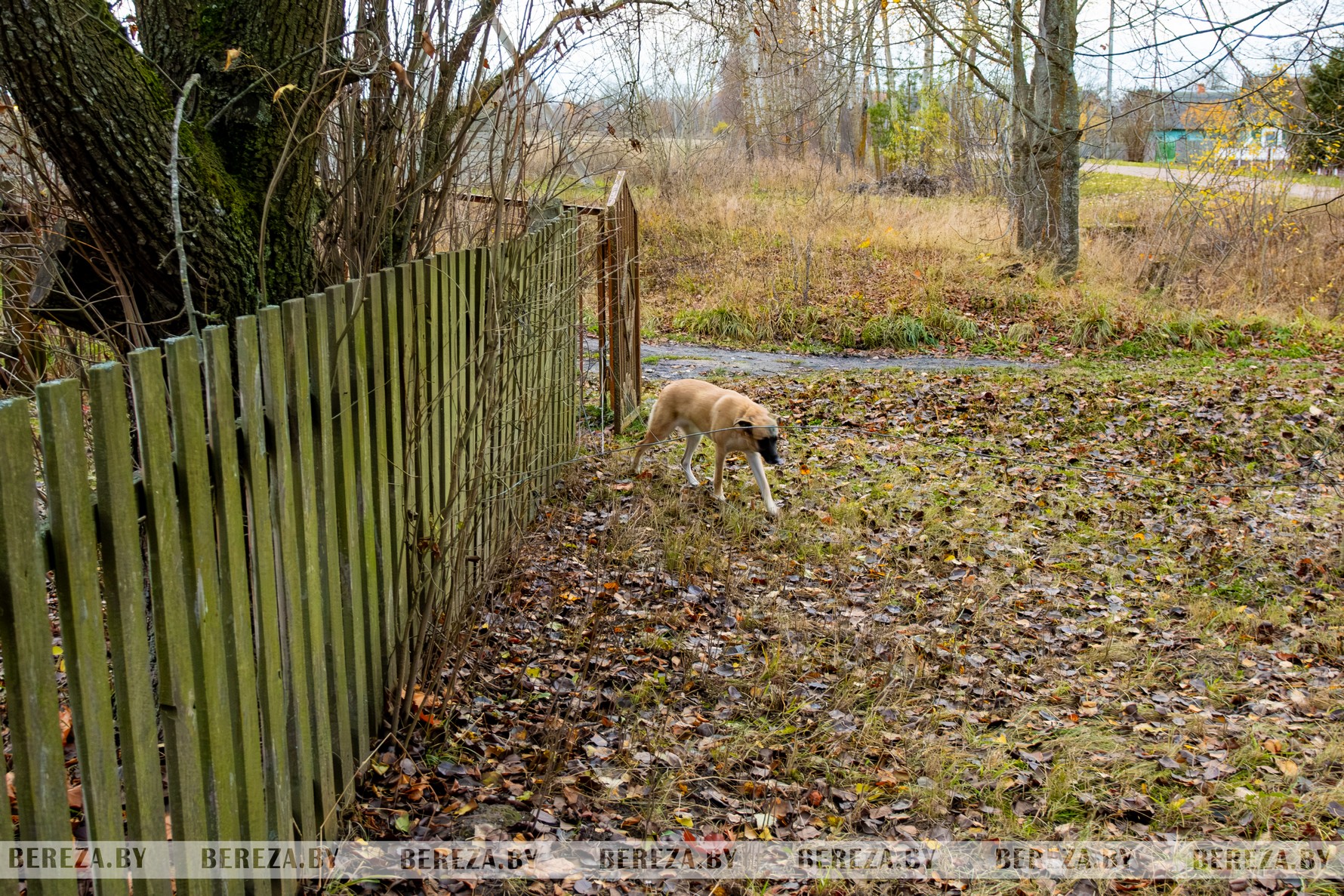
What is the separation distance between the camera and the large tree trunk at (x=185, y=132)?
305cm

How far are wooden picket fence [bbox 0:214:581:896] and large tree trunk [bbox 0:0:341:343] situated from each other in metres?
0.57

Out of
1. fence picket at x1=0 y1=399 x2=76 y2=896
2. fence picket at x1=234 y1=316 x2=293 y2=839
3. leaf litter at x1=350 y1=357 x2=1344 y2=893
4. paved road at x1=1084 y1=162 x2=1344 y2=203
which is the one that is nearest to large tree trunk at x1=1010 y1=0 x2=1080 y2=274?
paved road at x1=1084 y1=162 x2=1344 y2=203

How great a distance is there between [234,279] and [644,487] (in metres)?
4.53

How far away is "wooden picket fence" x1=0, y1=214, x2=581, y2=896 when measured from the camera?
Answer: 184 cm

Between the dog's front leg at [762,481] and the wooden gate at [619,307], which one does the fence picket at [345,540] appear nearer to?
the dog's front leg at [762,481]

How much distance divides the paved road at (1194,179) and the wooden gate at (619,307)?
6310mm

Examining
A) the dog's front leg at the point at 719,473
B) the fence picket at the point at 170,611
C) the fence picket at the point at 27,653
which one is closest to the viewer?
the fence picket at the point at 27,653

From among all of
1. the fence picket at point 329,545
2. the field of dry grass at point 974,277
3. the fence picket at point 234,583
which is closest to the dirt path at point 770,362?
the field of dry grass at point 974,277

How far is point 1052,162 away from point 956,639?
15.5 metres

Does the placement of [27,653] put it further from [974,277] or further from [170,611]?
[974,277]

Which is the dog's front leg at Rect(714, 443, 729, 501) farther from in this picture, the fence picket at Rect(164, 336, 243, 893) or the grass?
the fence picket at Rect(164, 336, 243, 893)

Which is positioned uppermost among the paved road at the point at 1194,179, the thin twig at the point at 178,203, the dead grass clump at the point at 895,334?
the paved road at the point at 1194,179

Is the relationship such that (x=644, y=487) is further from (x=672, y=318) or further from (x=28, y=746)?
(x=672, y=318)

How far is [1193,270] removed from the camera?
18.0 metres
